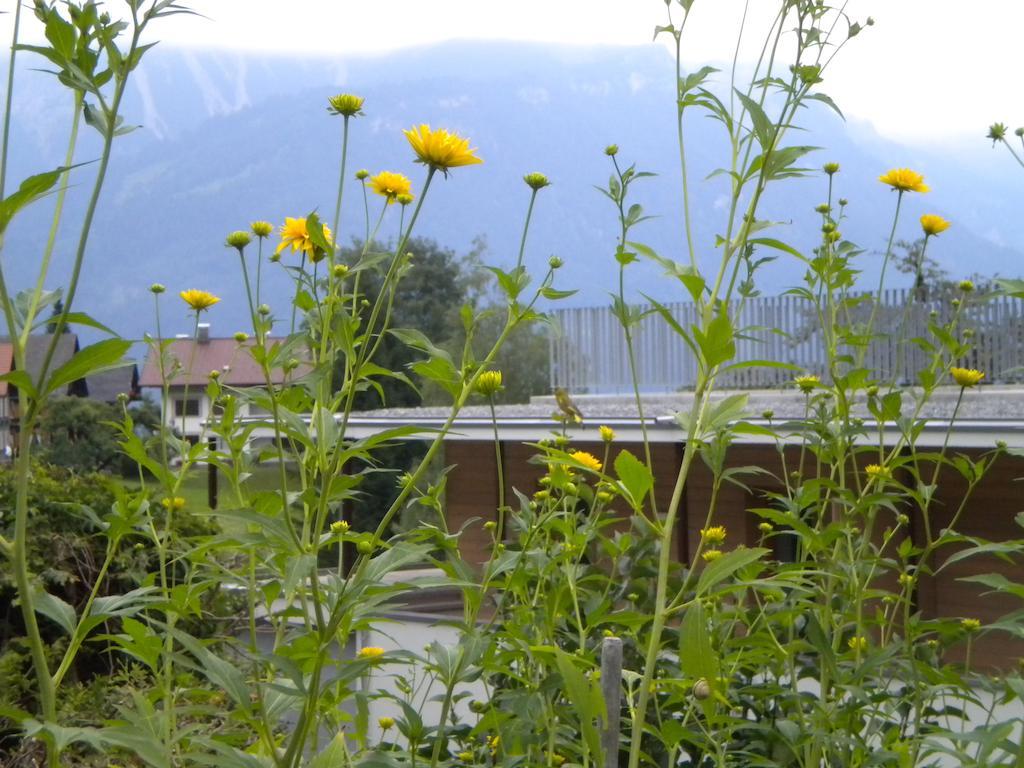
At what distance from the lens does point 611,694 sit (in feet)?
4.11

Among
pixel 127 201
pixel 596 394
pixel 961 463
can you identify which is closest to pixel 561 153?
pixel 127 201

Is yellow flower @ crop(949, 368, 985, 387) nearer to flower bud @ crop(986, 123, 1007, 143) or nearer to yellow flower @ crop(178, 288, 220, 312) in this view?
flower bud @ crop(986, 123, 1007, 143)

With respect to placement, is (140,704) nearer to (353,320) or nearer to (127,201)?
(353,320)

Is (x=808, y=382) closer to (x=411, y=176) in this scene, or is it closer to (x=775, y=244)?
(x=775, y=244)

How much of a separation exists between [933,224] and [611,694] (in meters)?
1.46

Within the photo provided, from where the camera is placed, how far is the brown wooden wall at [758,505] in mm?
8445

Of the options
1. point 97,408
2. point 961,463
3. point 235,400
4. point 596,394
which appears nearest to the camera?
point 235,400

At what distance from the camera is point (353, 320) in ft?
4.03

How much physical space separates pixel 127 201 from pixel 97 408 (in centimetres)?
15386

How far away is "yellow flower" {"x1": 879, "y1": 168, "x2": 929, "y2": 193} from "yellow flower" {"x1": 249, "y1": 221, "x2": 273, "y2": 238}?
48.0 inches

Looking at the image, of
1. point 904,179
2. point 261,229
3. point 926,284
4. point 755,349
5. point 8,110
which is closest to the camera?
point 8,110

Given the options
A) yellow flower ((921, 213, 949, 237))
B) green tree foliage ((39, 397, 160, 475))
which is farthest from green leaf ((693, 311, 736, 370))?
green tree foliage ((39, 397, 160, 475))

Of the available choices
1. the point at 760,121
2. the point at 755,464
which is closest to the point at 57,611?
the point at 760,121

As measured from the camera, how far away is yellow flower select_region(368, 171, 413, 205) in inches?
57.2
